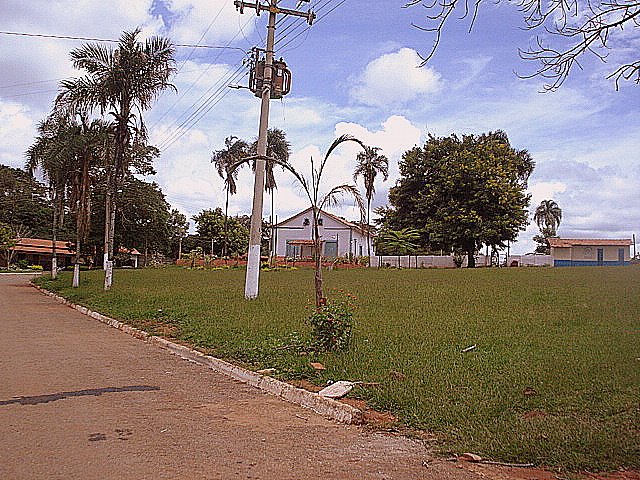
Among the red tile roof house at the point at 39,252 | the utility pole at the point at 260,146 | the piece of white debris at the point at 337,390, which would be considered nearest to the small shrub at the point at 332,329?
the piece of white debris at the point at 337,390

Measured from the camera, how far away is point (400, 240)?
165ft

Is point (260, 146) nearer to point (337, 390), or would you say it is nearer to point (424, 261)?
point (337, 390)

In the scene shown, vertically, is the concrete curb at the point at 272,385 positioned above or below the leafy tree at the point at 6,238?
below

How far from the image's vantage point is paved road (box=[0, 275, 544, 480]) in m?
5.41

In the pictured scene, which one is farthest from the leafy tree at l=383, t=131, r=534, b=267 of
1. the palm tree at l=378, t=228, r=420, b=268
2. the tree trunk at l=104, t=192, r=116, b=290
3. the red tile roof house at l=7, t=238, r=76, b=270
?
the red tile roof house at l=7, t=238, r=76, b=270

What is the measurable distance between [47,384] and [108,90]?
1959cm

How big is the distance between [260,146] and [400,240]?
31.3 meters

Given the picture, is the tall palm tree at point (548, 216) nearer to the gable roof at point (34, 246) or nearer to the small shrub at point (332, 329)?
the gable roof at point (34, 246)

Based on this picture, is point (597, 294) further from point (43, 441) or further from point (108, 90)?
point (108, 90)

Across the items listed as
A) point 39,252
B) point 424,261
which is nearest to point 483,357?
point 424,261

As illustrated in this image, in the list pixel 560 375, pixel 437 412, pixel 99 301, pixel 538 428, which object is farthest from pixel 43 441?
pixel 99 301

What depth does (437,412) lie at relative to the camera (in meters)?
6.97

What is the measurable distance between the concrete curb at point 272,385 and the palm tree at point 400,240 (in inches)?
1419

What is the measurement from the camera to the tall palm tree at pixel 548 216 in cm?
8944
